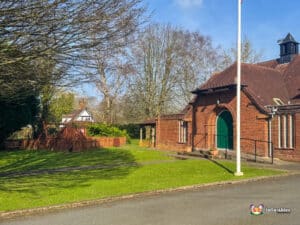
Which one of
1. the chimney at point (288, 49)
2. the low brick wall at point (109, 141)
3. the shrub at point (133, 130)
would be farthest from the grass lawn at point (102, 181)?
the shrub at point (133, 130)

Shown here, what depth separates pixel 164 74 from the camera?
151 feet

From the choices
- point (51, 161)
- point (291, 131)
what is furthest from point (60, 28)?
point (291, 131)

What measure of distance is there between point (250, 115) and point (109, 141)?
14.3 metres

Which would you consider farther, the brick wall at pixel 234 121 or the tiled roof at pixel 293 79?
the tiled roof at pixel 293 79

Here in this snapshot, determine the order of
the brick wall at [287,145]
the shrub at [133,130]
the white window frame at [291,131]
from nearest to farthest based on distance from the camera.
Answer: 1. the brick wall at [287,145]
2. the white window frame at [291,131]
3. the shrub at [133,130]

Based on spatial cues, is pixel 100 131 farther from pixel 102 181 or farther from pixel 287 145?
pixel 102 181

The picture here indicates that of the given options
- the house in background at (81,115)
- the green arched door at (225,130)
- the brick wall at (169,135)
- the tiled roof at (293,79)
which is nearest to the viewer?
the tiled roof at (293,79)

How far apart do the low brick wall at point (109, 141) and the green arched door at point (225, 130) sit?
10.8m

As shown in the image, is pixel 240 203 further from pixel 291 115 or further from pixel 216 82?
pixel 216 82

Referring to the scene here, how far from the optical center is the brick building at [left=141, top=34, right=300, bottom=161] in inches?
870

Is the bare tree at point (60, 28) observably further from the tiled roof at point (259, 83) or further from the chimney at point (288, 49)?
the chimney at point (288, 49)

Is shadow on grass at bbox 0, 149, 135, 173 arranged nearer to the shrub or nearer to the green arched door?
the green arched door

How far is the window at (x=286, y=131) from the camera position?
71.0 feet

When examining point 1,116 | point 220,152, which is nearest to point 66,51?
point 220,152
